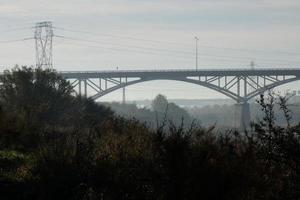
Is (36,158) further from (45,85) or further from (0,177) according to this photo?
(45,85)

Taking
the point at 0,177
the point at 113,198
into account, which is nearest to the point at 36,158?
the point at 0,177

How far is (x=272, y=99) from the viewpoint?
9.66 m

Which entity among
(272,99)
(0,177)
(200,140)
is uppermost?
(272,99)

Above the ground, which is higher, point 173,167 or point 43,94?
point 43,94

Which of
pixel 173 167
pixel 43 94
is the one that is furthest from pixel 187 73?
pixel 173 167

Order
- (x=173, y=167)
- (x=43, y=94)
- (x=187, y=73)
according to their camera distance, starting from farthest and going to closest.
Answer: (x=187, y=73)
(x=43, y=94)
(x=173, y=167)

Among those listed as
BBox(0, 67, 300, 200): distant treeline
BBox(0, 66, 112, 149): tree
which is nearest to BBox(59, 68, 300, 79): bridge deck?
BBox(0, 66, 112, 149): tree

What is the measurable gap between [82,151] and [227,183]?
146 inches

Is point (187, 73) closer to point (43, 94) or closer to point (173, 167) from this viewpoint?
point (43, 94)

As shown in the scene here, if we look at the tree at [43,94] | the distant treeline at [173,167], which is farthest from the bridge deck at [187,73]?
the distant treeline at [173,167]

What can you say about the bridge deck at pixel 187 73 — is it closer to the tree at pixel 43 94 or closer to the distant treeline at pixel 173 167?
the tree at pixel 43 94

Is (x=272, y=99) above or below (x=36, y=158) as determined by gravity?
above

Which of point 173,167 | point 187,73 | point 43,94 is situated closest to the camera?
point 173,167

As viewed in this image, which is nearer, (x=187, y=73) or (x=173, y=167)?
(x=173, y=167)
